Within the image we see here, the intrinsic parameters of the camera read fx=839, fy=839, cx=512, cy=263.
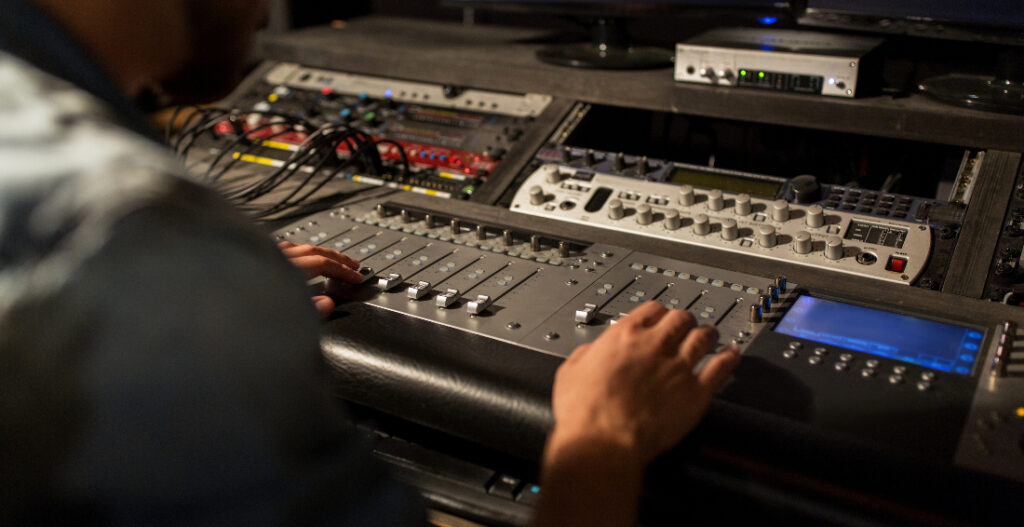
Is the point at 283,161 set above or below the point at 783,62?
below

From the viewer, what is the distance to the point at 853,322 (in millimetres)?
1037

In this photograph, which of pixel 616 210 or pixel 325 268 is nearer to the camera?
pixel 325 268

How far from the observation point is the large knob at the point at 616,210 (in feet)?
4.41

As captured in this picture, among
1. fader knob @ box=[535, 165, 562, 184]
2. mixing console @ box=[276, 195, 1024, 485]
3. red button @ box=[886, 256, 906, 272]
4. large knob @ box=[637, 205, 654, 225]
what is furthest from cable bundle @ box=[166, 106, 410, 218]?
red button @ box=[886, 256, 906, 272]

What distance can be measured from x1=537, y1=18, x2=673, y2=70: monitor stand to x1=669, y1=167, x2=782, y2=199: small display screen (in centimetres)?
28

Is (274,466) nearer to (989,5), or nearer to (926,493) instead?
(926,493)

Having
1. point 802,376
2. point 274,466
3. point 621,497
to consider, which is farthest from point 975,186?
point 274,466

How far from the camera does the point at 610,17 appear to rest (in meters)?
1.68

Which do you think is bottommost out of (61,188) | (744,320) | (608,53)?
(744,320)

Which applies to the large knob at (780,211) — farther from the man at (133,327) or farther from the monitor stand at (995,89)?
the man at (133,327)

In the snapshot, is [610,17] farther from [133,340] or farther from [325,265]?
[133,340]

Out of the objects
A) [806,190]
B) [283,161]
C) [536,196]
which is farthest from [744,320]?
[283,161]

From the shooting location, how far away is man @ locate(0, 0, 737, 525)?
0.47 m

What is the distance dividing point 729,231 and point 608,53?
62 cm
